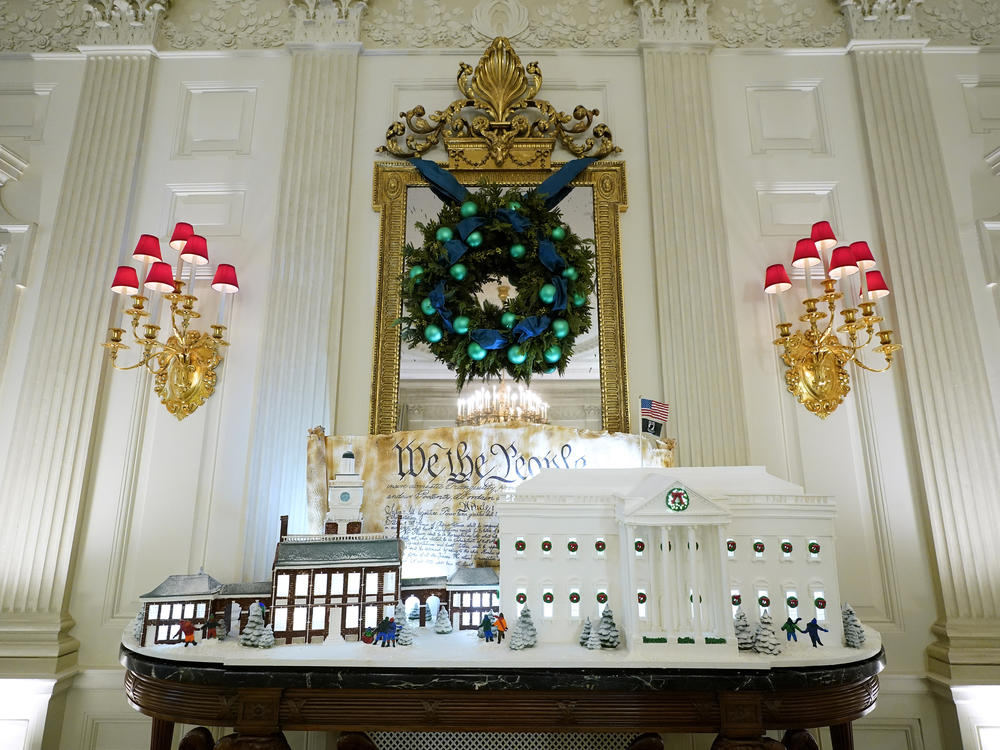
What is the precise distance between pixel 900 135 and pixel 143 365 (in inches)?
187

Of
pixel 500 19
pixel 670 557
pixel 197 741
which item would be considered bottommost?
pixel 197 741

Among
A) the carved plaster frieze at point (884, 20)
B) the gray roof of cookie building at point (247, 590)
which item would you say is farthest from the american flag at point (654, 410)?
the carved plaster frieze at point (884, 20)

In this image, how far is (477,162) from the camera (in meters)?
3.64

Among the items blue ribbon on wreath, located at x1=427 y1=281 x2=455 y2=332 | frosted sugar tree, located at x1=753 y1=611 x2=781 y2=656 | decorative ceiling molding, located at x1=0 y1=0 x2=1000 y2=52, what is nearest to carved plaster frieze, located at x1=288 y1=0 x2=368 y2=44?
decorative ceiling molding, located at x1=0 y1=0 x2=1000 y2=52

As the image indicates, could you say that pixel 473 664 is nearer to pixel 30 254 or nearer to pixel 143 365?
pixel 143 365

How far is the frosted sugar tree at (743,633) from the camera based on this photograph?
200cm

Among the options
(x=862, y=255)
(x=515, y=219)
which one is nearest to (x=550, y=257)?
(x=515, y=219)

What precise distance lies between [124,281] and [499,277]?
1993mm

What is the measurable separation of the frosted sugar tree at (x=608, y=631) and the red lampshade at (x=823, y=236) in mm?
2379

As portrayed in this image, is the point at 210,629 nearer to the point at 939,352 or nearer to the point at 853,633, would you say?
the point at 853,633

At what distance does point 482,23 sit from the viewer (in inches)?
154

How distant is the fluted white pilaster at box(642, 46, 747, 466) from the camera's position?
3.24 m

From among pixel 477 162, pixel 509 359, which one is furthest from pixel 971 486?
pixel 477 162

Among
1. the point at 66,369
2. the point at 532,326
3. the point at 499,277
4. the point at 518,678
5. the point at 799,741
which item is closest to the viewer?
the point at 518,678
